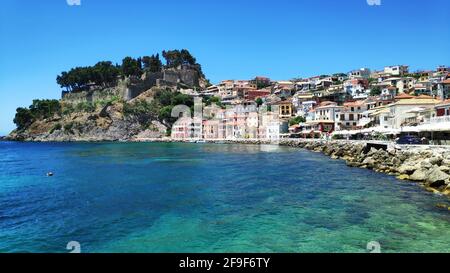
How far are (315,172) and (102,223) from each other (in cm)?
1498

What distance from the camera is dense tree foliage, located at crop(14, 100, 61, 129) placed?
313 feet

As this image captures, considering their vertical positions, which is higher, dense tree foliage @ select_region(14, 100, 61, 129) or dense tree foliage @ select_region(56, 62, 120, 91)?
dense tree foliage @ select_region(56, 62, 120, 91)

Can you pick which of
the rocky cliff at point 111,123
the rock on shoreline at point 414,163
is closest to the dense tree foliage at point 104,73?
the rocky cliff at point 111,123

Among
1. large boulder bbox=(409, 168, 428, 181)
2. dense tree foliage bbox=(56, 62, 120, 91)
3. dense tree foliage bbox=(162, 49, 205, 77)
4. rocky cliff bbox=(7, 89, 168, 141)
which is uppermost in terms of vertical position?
dense tree foliage bbox=(162, 49, 205, 77)

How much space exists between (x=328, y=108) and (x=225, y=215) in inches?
1914

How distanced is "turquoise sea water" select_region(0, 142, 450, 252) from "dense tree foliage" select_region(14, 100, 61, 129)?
8386 cm

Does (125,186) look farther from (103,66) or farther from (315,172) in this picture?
(103,66)

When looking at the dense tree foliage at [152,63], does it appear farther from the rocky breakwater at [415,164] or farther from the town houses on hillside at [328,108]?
the rocky breakwater at [415,164]

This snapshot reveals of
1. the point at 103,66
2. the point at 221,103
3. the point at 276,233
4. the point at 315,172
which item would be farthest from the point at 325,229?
the point at 103,66

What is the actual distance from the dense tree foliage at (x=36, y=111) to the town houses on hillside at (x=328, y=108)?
36050 mm

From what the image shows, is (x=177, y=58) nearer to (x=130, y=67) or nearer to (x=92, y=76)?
(x=130, y=67)

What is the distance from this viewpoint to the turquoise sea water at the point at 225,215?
8797 mm

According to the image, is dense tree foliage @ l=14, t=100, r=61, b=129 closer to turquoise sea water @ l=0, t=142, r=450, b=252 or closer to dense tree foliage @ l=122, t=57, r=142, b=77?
dense tree foliage @ l=122, t=57, r=142, b=77

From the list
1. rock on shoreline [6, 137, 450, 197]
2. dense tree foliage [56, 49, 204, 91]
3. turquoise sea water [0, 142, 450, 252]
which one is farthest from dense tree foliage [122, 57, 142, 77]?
turquoise sea water [0, 142, 450, 252]
